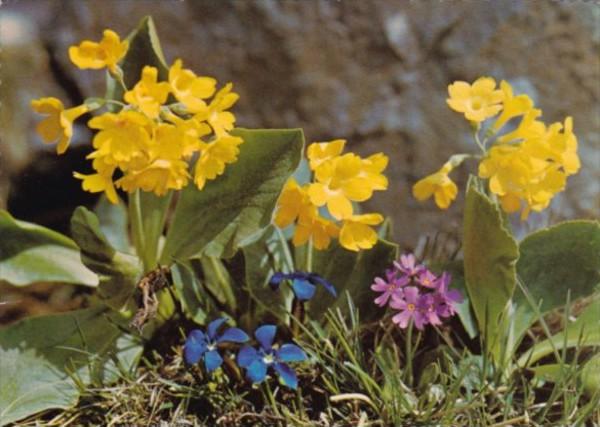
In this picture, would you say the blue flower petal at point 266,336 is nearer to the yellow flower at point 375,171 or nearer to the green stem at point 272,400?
the green stem at point 272,400

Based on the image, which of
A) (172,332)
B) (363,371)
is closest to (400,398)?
(363,371)

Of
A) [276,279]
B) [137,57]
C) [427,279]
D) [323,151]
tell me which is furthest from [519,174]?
[137,57]

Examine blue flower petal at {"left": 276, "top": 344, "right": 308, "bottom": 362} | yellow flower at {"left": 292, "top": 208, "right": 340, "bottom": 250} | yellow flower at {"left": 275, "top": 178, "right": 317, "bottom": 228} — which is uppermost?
yellow flower at {"left": 275, "top": 178, "right": 317, "bottom": 228}

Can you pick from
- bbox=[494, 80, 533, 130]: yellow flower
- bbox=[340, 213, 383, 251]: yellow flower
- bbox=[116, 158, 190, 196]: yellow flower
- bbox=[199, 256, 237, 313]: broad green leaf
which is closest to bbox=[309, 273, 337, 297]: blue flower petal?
bbox=[340, 213, 383, 251]: yellow flower

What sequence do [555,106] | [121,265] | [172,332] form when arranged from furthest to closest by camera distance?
[555,106] < [172,332] < [121,265]

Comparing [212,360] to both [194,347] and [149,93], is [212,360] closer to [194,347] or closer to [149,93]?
[194,347]

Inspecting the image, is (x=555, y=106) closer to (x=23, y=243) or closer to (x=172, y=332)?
(x=172, y=332)

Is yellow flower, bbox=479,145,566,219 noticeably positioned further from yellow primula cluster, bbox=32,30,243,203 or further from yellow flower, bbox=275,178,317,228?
yellow primula cluster, bbox=32,30,243,203
